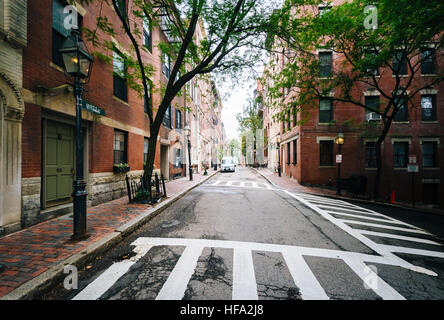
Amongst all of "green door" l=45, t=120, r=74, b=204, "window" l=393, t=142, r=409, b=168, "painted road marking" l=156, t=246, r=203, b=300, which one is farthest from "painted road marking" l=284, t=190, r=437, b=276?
"window" l=393, t=142, r=409, b=168

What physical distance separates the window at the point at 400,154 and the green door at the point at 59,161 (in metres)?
21.7

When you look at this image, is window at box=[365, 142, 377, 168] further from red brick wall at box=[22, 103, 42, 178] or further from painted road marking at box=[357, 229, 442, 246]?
red brick wall at box=[22, 103, 42, 178]

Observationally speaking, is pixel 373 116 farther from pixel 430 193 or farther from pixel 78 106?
pixel 78 106

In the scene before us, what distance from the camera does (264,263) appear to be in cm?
327

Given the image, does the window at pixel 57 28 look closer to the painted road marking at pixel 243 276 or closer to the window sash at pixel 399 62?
the painted road marking at pixel 243 276

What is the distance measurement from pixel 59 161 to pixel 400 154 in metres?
22.5

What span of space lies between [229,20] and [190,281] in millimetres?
8600

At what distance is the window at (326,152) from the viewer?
50.8 ft

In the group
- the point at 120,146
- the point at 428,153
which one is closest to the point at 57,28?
the point at 120,146

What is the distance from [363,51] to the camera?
32.1ft

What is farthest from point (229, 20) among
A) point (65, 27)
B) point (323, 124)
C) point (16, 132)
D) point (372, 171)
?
point (372, 171)

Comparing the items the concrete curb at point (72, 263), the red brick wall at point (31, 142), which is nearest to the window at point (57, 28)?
the red brick wall at point (31, 142)

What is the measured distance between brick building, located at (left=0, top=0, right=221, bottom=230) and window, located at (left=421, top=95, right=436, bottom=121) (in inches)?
839
